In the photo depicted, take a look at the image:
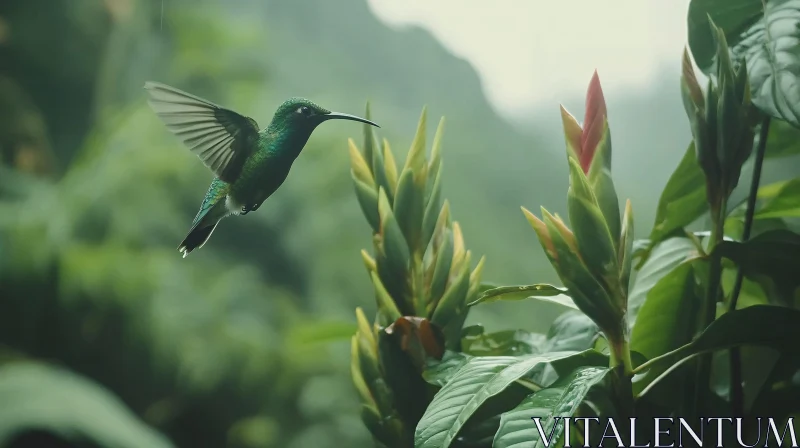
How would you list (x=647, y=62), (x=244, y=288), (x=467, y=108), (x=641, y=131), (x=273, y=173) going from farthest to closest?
1. (x=244, y=288)
2. (x=467, y=108)
3. (x=641, y=131)
4. (x=647, y=62)
5. (x=273, y=173)

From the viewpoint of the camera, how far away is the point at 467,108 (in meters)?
1.43

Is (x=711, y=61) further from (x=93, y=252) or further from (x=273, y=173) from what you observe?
(x=93, y=252)

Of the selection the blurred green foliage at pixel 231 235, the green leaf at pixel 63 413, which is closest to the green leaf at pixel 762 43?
the blurred green foliage at pixel 231 235

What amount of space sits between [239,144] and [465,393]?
0.26 meters

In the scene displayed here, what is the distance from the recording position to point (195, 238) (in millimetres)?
515

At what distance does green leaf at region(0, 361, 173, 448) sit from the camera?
4.20 ft

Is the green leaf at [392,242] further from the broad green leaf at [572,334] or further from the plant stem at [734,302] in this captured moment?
the plant stem at [734,302]

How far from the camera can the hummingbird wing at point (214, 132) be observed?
1.62ft

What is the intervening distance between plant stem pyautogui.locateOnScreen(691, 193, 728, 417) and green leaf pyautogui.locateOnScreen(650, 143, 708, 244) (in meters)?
0.08

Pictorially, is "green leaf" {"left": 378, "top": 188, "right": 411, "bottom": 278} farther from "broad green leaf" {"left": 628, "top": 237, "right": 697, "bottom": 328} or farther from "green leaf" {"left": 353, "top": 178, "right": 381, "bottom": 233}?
"broad green leaf" {"left": 628, "top": 237, "right": 697, "bottom": 328}

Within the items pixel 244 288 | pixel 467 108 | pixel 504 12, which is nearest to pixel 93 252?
pixel 244 288

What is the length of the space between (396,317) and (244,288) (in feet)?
3.63

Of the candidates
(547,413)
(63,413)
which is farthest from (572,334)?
(63,413)

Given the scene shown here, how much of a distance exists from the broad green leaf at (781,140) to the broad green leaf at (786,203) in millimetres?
44
